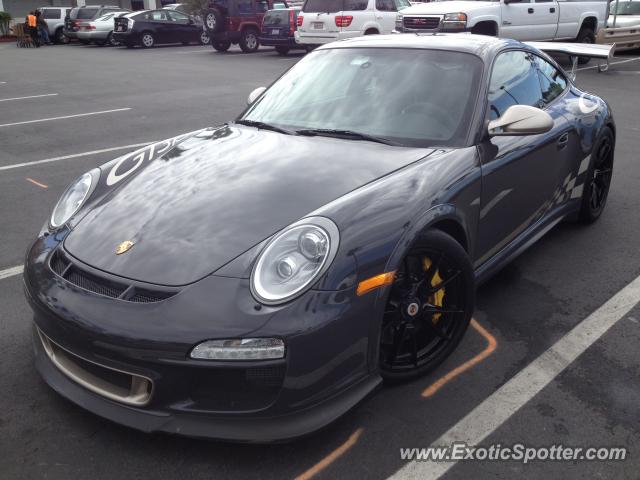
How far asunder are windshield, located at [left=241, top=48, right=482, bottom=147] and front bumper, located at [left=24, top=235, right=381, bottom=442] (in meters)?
1.26

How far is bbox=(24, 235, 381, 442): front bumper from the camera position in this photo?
7.27 feet

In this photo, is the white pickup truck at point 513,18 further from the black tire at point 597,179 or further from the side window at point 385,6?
the black tire at point 597,179

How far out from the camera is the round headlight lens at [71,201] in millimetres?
3018

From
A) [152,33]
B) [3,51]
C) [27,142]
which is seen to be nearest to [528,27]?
[27,142]

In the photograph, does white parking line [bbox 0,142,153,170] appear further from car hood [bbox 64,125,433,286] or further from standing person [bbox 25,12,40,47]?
standing person [bbox 25,12,40,47]

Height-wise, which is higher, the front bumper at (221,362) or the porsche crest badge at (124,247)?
the porsche crest badge at (124,247)

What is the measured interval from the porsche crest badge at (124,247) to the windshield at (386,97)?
1.26 m

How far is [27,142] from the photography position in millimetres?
7941

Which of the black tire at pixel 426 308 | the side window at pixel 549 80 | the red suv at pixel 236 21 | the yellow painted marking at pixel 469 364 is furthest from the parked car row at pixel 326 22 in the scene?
the black tire at pixel 426 308

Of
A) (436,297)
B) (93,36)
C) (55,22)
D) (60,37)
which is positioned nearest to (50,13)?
(55,22)

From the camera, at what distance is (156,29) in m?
24.2

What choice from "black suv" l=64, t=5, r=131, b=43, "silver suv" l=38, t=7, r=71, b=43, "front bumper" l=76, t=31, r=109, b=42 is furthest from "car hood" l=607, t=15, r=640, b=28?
"silver suv" l=38, t=7, r=71, b=43

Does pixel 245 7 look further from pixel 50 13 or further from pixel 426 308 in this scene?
pixel 426 308

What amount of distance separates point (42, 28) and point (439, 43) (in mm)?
27826
